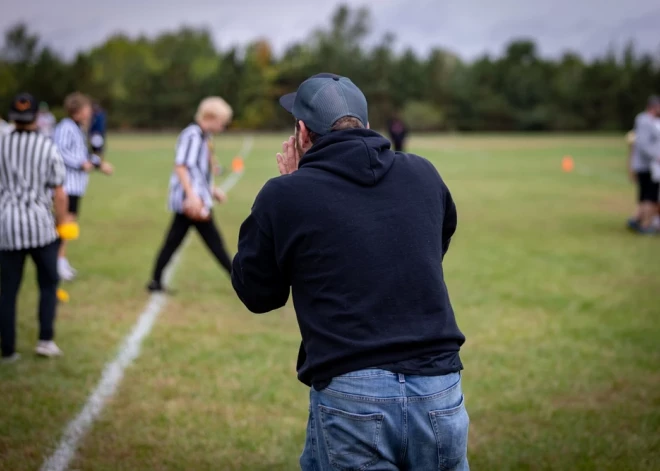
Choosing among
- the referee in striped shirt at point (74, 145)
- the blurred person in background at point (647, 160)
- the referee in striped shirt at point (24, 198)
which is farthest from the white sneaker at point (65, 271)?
the blurred person in background at point (647, 160)

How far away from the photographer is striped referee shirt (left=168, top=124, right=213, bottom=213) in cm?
812

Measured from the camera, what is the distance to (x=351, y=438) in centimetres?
251

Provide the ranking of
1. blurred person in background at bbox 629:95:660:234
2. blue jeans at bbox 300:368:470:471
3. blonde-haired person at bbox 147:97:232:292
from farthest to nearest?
1. blurred person in background at bbox 629:95:660:234
2. blonde-haired person at bbox 147:97:232:292
3. blue jeans at bbox 300:368:470:471

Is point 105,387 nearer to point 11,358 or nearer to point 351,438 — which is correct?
point 11,358

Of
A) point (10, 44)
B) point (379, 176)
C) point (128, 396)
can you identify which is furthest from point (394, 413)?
point (10, 44)

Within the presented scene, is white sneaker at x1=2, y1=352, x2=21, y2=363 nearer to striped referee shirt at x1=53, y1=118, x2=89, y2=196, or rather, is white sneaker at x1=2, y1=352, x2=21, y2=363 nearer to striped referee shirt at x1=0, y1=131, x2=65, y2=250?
striped referee shirt at x1=0, y1=131, x2=65, y2=250

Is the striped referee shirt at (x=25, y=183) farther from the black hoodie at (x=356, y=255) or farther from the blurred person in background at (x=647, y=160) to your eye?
the blurred person in background at (x=647, y=160)

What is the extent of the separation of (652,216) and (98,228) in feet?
33.5

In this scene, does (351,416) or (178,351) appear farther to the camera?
(178,351)

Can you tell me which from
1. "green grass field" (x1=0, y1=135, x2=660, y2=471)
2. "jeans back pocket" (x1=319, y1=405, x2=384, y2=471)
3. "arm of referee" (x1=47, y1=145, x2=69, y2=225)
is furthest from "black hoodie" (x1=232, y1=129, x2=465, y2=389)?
"arm of referee" (x1=47, y1=145, x2=69, y2=225)

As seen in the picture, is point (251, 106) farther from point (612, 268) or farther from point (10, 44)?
point (612, 268)

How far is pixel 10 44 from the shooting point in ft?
307

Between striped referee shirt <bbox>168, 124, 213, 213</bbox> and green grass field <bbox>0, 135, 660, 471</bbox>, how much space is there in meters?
1.18

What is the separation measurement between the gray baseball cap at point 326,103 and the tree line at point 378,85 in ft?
239
